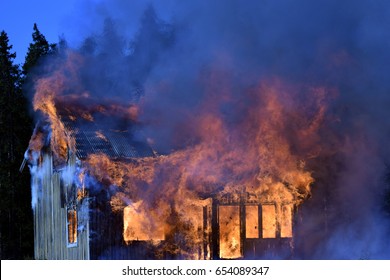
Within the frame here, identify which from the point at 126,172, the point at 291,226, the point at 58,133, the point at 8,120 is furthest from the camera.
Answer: the point at 8,120

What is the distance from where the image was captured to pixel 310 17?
2162 centimetres

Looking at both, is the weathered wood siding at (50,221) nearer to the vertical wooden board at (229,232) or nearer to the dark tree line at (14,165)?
the dark tree line at (14,165)

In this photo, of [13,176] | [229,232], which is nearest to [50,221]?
[13,176]

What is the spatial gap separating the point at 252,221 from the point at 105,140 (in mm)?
5281

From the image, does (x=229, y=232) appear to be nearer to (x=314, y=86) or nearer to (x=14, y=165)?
(x=314, y=86)

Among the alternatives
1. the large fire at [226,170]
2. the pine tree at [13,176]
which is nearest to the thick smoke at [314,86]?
the large fire at [226,170]

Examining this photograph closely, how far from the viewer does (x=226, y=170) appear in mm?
20219

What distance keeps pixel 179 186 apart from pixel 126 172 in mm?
1639

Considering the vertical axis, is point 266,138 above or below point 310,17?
below

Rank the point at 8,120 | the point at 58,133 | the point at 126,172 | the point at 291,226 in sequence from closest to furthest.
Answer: the point at 126,172 < the point at 291,226 < the point at 58,133 < the point at 8,120

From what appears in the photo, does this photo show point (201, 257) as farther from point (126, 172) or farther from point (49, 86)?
point (49, 86)

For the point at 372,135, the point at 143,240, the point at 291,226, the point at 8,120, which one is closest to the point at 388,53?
the point at 372,135

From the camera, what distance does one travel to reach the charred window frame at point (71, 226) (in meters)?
22.0

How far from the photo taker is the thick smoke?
20.8 meters
